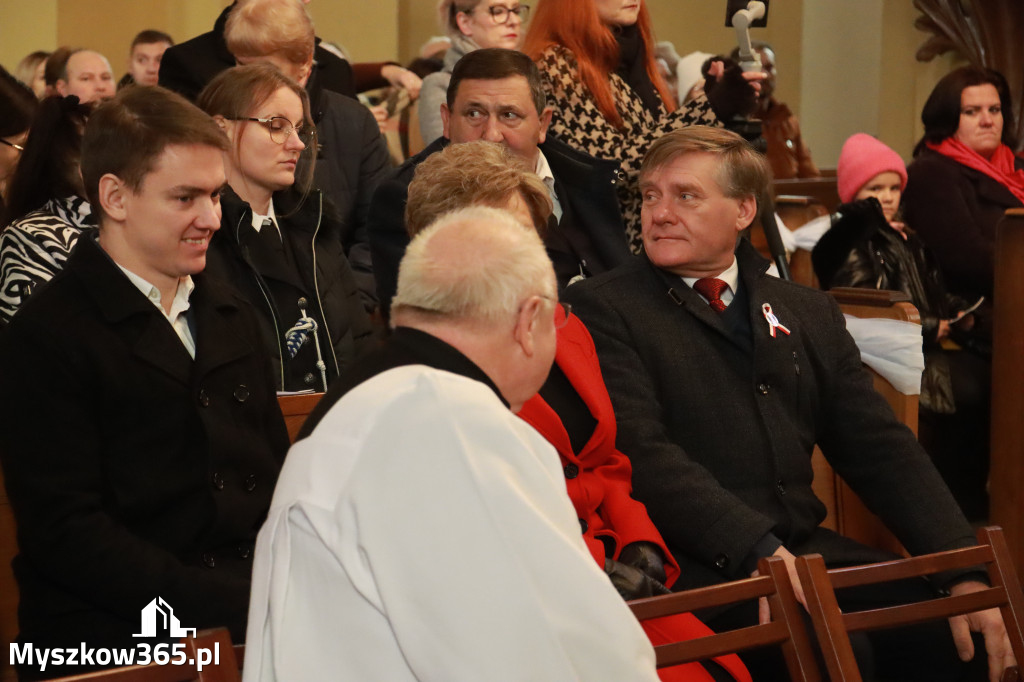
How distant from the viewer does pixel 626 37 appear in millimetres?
4039

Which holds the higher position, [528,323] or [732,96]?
[732,96]

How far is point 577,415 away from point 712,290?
64 cm

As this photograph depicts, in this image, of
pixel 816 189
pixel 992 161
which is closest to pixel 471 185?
pixel 992 161

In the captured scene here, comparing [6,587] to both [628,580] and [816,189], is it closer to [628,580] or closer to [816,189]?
[628,580]

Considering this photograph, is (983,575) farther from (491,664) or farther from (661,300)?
(491,664)

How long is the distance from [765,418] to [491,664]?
1.58 m

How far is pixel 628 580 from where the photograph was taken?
7.26 ft

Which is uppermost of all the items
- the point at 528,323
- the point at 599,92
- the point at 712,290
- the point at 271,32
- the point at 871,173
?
the point at 271,32

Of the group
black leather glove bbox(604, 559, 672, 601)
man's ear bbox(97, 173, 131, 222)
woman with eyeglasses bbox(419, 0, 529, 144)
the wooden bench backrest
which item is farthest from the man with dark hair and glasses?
the wooden bench backrest

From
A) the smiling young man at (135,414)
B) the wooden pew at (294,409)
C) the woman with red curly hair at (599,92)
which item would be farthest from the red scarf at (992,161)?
the smiling young man at (135,414)

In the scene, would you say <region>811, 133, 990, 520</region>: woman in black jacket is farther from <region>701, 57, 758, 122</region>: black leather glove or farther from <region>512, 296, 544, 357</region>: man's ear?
<region>512, 296, 544, 357</region>: man's ear

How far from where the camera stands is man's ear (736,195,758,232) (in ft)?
9.77

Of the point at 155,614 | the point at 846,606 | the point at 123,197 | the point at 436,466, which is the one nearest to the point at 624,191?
the point at 846,606

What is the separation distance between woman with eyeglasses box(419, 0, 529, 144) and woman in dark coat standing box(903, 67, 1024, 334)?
6.54 ft
